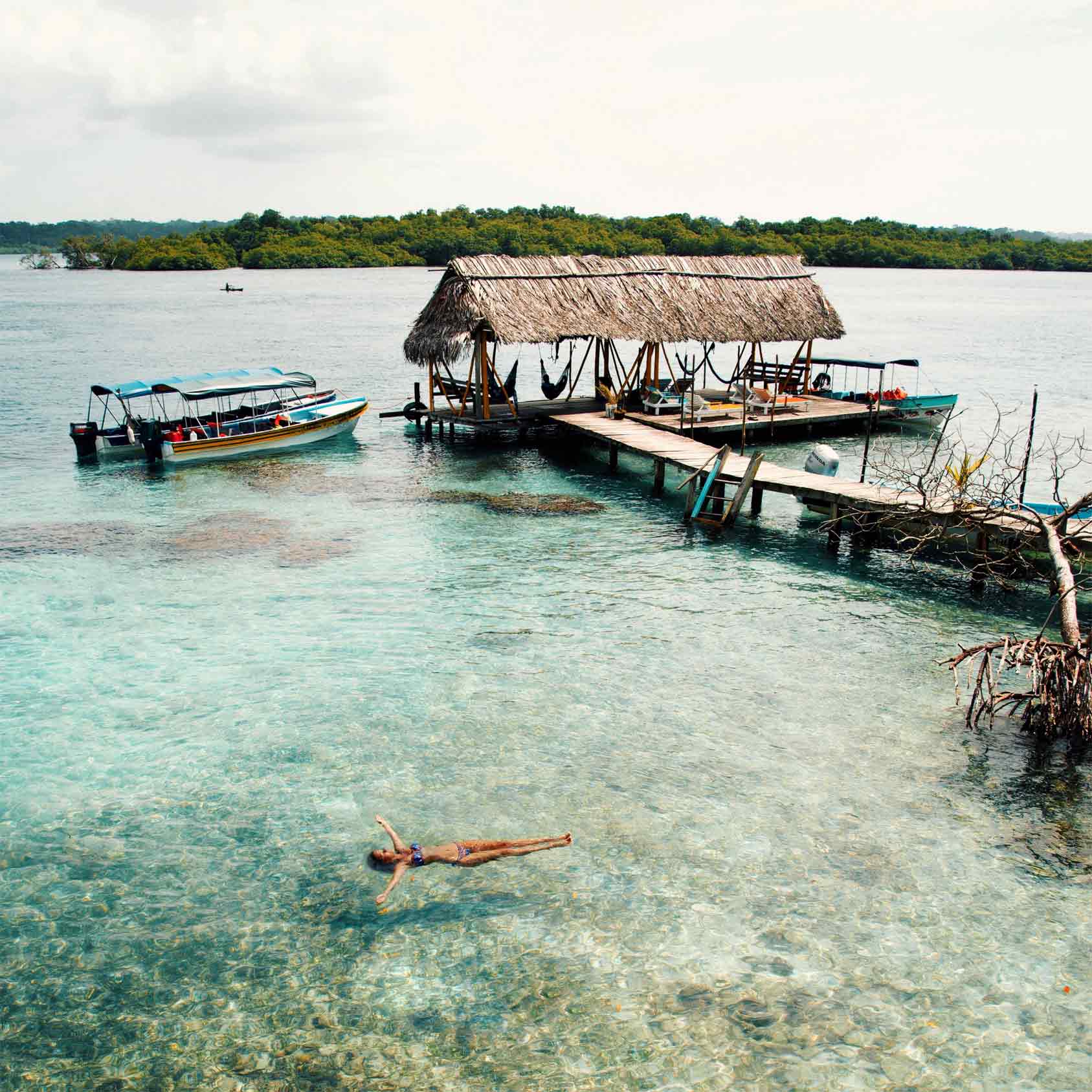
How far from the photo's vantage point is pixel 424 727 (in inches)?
451

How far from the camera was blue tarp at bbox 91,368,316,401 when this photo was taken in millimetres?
26172

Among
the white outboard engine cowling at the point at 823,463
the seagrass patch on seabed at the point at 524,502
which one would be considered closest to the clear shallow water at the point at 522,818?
the seagrass patch on seabed at the point at 524,502

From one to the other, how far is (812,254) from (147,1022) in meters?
130

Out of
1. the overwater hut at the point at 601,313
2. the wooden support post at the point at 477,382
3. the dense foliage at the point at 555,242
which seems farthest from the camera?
the dense foliage at the point at 555,242

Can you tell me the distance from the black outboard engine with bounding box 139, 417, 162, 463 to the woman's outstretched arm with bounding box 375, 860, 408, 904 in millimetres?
20173

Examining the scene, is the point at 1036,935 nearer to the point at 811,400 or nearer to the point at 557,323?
the point at 557,323

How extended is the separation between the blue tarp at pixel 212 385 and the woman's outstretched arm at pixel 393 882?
20096 mm

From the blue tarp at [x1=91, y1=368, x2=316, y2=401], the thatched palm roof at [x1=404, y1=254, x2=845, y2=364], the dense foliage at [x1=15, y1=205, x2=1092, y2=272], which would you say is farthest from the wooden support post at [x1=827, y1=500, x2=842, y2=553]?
the dense foliage at [x1=15, y1=205, x2=1092, y2=272]

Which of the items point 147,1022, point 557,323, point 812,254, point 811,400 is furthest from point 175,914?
point 812,254

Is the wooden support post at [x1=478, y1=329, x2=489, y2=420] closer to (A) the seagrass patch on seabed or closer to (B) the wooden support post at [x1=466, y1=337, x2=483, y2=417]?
(B) the wooden support post at [x1=466, y1=337, x2=483, y2=417]

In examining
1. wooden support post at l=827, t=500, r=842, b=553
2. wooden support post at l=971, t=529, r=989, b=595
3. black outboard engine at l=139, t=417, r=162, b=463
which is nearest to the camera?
wooden support post at l=971, t=529, r=989, b=595

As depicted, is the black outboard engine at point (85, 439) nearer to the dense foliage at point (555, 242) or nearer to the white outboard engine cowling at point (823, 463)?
the white outboard engine cowling at point (823, 463)

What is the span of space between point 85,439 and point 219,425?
3498 mm

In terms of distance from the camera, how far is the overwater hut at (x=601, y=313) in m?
25.5
